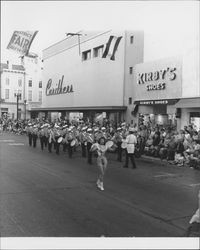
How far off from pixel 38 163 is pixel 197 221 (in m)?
10.4

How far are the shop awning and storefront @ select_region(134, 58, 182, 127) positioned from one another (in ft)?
1.60

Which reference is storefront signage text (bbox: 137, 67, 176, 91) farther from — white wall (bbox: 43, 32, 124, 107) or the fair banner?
the fair banner

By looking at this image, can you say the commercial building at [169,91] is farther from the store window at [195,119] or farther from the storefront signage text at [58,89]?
the storefront signage text at [58,89]

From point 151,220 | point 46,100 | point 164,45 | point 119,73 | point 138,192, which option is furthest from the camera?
point 46,100

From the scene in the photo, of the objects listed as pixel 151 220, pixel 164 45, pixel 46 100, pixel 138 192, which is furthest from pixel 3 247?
pixel 46 100

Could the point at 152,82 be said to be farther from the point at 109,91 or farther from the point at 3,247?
the point at 3,247

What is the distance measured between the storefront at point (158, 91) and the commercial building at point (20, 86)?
44.1 metres

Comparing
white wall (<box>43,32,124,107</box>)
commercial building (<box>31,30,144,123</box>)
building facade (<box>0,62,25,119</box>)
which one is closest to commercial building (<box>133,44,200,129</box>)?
commercial building (<box>31,30,144,123</box>)

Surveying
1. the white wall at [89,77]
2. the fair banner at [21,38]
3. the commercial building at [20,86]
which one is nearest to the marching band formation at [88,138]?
the white wall at [89,77]

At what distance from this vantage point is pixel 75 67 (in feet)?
107

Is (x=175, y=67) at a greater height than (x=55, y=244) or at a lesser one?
greater

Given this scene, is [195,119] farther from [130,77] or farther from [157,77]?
[130,77]

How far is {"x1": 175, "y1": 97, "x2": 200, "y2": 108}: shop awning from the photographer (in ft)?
55.4

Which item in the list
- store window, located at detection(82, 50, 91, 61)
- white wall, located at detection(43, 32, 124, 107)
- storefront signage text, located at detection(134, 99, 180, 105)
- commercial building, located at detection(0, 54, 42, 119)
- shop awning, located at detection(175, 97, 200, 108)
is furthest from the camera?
commercial building, located at detection(0, 54, 42, 119)
